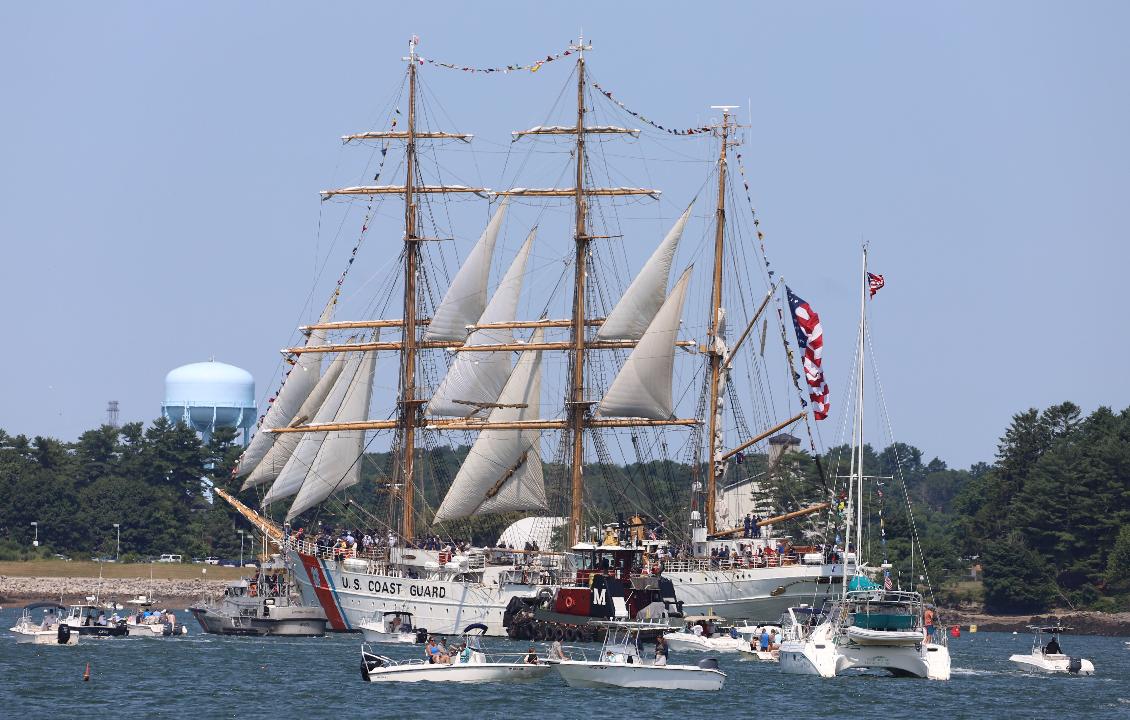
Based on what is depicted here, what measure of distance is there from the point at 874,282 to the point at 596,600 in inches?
805

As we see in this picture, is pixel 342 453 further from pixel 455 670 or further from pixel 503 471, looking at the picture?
pixel 455 670

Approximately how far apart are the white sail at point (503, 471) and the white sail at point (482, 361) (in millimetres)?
1881

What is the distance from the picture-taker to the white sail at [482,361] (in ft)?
377

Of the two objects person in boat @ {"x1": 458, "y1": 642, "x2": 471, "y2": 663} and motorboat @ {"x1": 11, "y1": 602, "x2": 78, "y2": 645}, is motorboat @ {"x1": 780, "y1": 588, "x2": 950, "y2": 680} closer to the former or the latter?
person in boat @ {"x1": 458, "y1": 642, "x2": 471, "y2": 663}

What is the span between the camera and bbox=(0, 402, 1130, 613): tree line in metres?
132

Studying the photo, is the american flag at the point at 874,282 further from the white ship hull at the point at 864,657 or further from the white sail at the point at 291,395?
the white sail at the point at 291,395

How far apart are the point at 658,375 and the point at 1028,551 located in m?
48.0

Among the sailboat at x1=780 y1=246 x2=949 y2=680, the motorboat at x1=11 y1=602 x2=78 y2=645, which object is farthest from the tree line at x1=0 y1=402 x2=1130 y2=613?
the sailboat at x1=780 y1=246 x2=949 y2=680

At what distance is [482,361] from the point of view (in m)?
115

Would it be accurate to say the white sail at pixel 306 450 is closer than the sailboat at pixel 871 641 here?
No

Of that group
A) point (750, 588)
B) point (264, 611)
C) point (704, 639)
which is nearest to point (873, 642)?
point (704, 639)

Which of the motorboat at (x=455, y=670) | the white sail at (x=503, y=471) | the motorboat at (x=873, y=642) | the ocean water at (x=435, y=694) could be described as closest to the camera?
the ocean water at (x=435, y=694)

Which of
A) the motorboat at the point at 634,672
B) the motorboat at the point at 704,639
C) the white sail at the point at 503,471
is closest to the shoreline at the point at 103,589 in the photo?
the white sail at the point at 503,471

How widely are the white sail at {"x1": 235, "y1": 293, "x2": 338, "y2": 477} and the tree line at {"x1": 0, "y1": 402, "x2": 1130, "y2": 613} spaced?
237 inches
